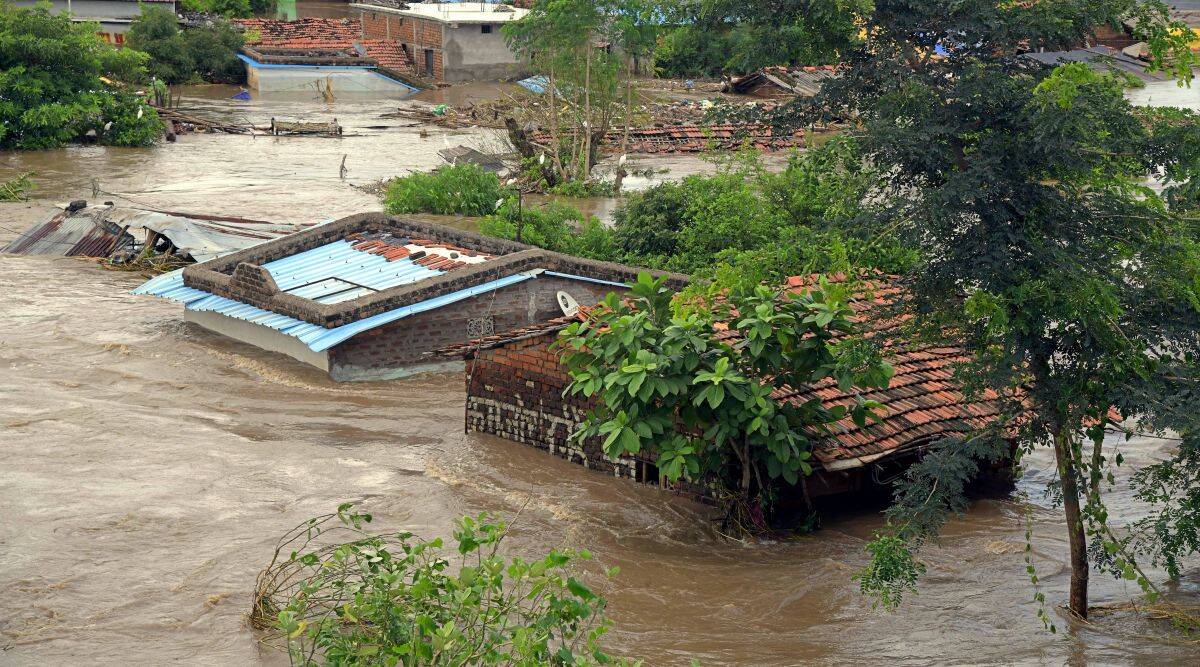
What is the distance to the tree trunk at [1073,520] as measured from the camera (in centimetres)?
826

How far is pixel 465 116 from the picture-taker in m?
41.9

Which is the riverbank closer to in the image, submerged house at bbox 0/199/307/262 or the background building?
submerged house at bbox 0/199/307/262

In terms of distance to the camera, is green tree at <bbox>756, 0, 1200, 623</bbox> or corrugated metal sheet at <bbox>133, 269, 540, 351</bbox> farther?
corrugated metal sheet at <bbox>133, 269, 540, 351</bbox>

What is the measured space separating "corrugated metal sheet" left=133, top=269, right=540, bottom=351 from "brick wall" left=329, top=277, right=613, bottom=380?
5.4 inches

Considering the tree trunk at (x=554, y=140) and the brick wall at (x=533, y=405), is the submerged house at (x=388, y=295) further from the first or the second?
the tree trunk at (x=554, y=140)

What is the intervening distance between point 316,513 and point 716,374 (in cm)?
404

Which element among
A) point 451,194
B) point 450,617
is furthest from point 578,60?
point 450,617

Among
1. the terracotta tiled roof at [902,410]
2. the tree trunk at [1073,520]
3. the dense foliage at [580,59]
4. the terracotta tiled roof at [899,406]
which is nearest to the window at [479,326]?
the terracotta tiled roof at [899,406]

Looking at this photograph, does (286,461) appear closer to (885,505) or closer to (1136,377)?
(885,505)

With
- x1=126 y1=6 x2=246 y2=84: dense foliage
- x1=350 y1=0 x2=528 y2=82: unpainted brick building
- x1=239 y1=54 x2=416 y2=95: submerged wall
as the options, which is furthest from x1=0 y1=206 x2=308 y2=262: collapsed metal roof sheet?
x1=350 y1=0 x2=528 y2=82: unpainted brick building

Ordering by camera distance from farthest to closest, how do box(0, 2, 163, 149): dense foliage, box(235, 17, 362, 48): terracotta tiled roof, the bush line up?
box(235, 17, 362, 48): terracotta tiled roof → box(0, 2, 163, 149): dense foliage → the bush

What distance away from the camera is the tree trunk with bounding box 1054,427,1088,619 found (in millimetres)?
8258

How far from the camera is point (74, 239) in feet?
73.8

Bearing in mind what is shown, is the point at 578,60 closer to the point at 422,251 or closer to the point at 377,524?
the point at 422,251
